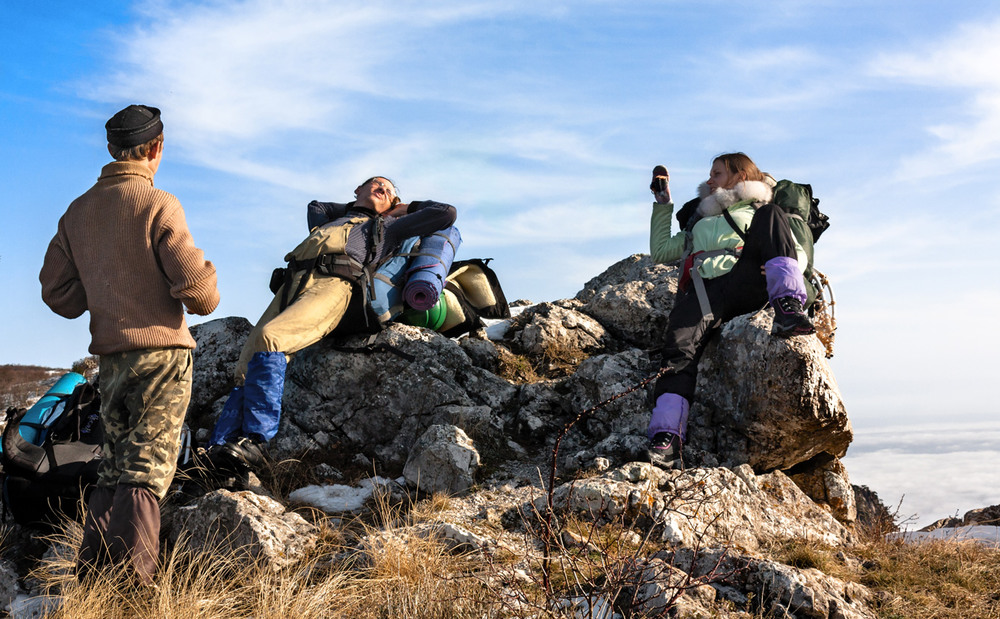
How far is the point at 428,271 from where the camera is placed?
23.5 ft

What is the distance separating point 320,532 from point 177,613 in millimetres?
1246

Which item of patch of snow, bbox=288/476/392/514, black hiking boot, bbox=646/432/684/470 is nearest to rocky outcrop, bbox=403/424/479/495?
patch of snow, bbox=288/476/392/514

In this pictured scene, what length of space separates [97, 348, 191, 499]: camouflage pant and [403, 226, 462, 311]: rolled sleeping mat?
9.76 feet

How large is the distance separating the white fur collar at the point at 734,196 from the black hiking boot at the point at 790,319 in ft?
4.02

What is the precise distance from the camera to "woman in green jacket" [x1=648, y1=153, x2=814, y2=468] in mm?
5660

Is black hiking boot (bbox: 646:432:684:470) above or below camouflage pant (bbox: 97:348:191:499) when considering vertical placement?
below

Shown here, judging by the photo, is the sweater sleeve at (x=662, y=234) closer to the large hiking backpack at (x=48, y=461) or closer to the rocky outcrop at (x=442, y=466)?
the rocky outcrop at (x=442, y=466)

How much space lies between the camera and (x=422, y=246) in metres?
7.41

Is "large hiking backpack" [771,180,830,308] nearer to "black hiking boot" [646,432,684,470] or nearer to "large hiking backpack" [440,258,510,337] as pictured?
"black hiking boot" [646,432,684,470]

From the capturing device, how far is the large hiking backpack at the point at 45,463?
18.0ft

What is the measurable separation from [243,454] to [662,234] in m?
3.94

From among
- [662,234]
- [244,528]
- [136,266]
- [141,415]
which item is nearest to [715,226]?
[662,234]

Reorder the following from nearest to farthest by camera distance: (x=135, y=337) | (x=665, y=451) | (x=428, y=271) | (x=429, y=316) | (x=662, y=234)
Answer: (x=135, y=337) < (x=665, y=451) < (x=662, y=234) < (x=428, y=271) < (x=429, y=316)

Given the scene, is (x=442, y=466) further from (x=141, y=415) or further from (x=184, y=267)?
(x=184, y=267)
